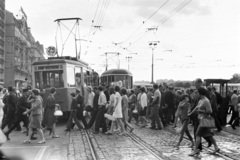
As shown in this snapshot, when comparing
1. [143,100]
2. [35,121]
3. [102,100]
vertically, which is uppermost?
[102,100]

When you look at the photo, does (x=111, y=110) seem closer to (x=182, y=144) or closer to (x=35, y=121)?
(x=35, y=121)

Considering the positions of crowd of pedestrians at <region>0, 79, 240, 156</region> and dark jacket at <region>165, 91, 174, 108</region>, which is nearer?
crowd of pedestrians at <region>0, 79, 240, 156</region>

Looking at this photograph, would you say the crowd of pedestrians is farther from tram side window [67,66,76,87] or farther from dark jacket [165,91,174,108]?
tram side window [67,66,76,87]

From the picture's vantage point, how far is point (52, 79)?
55.4 ft

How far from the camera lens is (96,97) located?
540 inches

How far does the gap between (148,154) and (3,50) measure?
66614 millimetres

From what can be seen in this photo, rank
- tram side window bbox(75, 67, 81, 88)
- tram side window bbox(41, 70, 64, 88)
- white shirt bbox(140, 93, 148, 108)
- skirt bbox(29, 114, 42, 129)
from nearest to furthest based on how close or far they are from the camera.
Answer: skirt bbox(29, 114, 42, 129), white shirt bbox(140, 93, 148, 108), tram side window bbox(41, 70, 64, 88), tram side window bbox(75, 67, 81, 88)

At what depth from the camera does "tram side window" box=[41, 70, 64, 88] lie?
658 inches

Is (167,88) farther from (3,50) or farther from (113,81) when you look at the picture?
(3,50)

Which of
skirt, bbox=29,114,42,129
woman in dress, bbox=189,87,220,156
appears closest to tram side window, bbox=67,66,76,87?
skirt, bbox=29,114,42,129

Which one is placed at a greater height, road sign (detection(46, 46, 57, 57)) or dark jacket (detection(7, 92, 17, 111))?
road sign (detection(46, 46, 57, 57))

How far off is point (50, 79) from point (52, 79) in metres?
0.10

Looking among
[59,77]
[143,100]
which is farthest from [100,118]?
[59,77]

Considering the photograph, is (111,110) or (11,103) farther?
(111,110)
